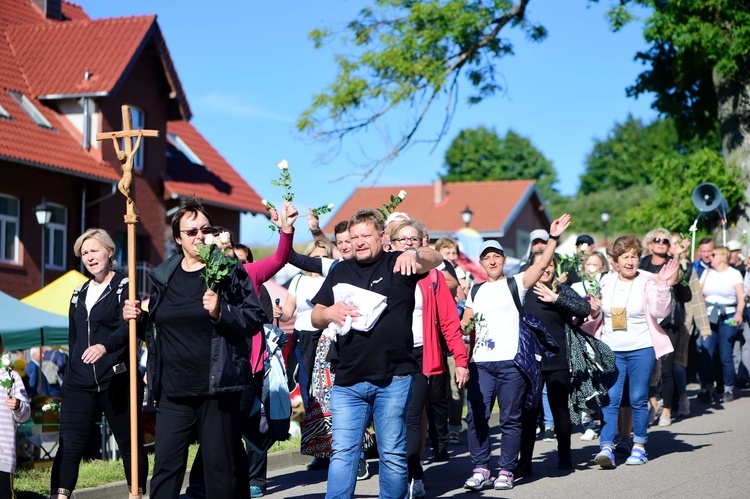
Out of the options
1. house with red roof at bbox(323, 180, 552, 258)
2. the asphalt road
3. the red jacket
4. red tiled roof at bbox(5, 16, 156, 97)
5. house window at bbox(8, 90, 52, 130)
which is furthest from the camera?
house with red roof at bbox(323, 180, 552, 258)

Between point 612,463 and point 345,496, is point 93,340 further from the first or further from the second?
point 612,463

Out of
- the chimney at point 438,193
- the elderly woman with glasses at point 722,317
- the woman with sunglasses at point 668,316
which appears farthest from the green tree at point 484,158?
the woman with sunglasses at point 668,316

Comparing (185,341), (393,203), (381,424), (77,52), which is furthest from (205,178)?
(185,341)

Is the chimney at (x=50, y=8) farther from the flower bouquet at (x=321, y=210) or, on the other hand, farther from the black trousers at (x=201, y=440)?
the black trousers at (x=201, y=440)

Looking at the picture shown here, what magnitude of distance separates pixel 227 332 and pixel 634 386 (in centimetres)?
510

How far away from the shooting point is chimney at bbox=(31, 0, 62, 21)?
1326 inches

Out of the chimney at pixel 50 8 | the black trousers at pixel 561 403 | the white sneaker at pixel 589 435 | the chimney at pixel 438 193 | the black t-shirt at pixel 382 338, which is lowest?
the white sneaker at pixel 589 435

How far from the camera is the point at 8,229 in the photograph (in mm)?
26500

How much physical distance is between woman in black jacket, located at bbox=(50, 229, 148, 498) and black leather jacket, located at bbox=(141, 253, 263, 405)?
49.0 inches

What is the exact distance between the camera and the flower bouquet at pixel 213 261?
6117 mm

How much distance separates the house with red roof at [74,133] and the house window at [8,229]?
2 centimetres

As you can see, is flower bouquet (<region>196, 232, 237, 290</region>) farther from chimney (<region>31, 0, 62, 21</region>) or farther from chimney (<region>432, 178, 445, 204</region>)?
chimney (<region>432, 178, 445, 204</region>)

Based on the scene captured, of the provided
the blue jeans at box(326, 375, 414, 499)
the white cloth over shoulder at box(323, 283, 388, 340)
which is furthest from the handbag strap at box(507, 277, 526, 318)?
the white cloth over shoulder at box(323, 283, 388, 340)

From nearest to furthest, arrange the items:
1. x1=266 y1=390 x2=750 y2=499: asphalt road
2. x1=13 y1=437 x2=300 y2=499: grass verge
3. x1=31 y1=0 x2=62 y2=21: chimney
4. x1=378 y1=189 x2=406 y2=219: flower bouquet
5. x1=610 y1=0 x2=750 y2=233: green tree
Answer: x1=266 y1=390 x2=750 y2=499: asphalt road, x1=13 y1=437 x2=300 y2=499: grass verge, x1=378 y1=189 x2=406 y2=219: flower bouquet, x1=610 y1=0 x2=750 y2=233: green tree, x1=31 y1=0 x2=62 y2=21: chimney
